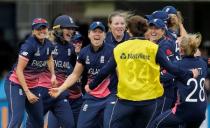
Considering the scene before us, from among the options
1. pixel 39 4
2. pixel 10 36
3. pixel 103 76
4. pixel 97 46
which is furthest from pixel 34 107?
pixel 10 36

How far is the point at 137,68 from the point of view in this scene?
10.5 metres

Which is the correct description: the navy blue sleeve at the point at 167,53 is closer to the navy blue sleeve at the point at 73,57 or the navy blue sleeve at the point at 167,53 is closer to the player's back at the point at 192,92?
the player's back at the point at 192,92

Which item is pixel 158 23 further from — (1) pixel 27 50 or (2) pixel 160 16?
(1) pixel 27 50

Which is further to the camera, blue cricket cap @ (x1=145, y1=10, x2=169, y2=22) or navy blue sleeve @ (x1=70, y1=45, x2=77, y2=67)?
navy blue sleeve @ (x1=70, y1=45, x2=77, y2=67)

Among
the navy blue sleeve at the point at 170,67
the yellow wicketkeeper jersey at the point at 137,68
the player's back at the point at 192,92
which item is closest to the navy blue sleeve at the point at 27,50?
the yellow wicketkeeper jersey at the point at 137,68

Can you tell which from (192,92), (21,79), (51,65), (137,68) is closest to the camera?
(137,68)

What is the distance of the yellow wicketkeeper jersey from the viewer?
1052 cm

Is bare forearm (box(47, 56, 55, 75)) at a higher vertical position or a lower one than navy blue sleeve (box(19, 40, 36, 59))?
lower

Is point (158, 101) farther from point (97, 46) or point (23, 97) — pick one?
point (23, 97)

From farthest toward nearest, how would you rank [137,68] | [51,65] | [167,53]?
[51,65], [167,53], [137,68]

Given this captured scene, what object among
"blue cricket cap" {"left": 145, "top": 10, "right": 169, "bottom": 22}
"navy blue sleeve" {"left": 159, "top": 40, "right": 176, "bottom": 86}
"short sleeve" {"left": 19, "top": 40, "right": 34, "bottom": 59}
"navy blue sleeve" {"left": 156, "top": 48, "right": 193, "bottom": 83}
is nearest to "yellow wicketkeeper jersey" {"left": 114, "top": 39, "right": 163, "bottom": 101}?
"navy blue sleeve" {"left": 156, "top": 48, "right": 193, "bottom": 83}

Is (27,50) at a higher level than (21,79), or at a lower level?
higher

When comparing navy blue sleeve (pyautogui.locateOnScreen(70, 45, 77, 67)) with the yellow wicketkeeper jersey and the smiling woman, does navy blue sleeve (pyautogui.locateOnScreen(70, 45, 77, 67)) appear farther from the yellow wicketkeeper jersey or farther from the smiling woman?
the yellow wicketkeeper jersey

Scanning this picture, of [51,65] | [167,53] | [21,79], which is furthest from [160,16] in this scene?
[21,79]
